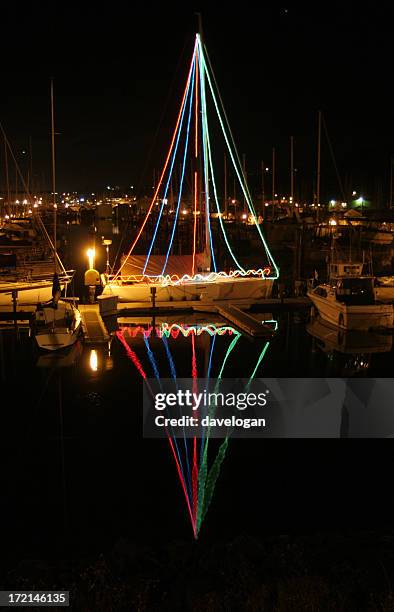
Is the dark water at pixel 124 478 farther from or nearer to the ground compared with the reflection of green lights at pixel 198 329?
nearer to the ground

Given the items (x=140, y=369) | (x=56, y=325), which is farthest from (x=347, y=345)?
(x=56, y=325)

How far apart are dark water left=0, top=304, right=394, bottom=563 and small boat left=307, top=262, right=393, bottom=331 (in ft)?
30.2

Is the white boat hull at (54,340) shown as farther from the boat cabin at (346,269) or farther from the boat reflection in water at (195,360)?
the boat cabin at (346,269)

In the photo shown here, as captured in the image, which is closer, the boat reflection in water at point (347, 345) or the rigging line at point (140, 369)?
the rigging line at point (140, 369)

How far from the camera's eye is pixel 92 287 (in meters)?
27.7

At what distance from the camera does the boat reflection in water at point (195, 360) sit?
11.2 m

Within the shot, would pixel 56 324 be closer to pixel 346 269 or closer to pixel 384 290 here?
pixel 346 269

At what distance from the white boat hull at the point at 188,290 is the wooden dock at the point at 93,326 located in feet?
4.19

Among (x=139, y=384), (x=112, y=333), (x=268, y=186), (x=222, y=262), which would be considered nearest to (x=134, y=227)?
(x=222, y=262)

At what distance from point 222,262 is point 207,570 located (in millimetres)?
38699

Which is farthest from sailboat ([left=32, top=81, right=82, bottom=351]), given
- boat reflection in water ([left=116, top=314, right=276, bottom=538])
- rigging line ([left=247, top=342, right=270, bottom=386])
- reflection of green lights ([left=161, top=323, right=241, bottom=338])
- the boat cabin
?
the boat cabin

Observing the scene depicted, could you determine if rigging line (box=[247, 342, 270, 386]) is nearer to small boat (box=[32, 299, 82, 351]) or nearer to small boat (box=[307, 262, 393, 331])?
small boat (box=[307, 262, 393, 331])

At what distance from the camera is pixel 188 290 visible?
1064 inches

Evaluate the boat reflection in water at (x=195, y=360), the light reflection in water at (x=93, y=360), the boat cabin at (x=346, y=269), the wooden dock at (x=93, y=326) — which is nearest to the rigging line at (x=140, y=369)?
the boat reflection in water at (x=195, y=360)
